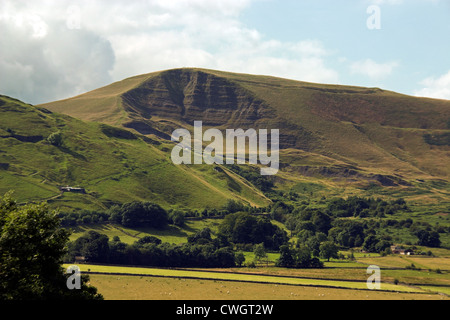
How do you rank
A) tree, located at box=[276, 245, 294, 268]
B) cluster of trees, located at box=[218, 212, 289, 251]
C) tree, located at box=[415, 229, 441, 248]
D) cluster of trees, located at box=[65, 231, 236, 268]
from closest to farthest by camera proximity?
cluster of trees, located at box=[65, 231, 236, 268] < tree, located at box=[276, 245, 294, 268] < cluster of trees, located at box=[218, 212, 289, 251] < tree, located at box=[415, 229, 441, 248]

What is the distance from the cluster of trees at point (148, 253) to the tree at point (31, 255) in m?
87.1

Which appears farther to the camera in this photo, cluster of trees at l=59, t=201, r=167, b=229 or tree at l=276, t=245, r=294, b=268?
cluster of trees at l=59, t=201, r=167, b=229

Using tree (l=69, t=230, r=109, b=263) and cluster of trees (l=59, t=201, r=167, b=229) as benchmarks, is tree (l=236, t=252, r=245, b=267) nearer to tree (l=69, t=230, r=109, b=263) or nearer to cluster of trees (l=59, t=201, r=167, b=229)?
tree (l=69, t=230, r=109, b=263)

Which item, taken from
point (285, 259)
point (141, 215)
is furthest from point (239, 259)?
point (141, 215)

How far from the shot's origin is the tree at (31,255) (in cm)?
4500

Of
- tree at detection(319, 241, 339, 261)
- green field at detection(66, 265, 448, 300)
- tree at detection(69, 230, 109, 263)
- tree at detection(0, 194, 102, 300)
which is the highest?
tree at detection(0, 194, 102, 300)

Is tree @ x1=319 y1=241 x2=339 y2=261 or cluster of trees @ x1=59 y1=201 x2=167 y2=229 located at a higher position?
cluster of trees @ x1=59 y1=201 x2=167 y2=229

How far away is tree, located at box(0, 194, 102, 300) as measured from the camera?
148 feet

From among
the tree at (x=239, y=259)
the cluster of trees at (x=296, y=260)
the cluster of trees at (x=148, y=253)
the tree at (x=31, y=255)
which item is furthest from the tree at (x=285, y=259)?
the tree at (x=31, y=255)

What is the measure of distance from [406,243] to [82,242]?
438 feet

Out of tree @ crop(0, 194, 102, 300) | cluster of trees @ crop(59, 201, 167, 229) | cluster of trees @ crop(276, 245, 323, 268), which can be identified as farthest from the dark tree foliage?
tree @ crop(0, 194, 102, 300)

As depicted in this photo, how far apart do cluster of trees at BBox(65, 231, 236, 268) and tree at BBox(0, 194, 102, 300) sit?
87065mm

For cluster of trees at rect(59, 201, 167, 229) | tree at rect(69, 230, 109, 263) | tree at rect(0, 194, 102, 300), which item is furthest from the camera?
cluster of trees at rect(59, 201, 167, 229)
